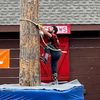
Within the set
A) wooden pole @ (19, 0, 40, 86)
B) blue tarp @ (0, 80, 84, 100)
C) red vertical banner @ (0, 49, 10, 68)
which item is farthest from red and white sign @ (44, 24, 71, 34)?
blue tarp @ (0, 80, 84, 100)

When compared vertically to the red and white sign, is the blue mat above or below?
below

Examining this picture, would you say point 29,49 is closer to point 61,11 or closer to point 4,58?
point 61,11

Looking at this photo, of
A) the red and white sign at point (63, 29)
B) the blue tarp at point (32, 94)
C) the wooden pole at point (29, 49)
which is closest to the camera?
the blue tarp at point (32, 94)

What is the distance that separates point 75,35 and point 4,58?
250 centimetres

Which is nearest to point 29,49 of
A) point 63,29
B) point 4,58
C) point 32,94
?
point 32,94

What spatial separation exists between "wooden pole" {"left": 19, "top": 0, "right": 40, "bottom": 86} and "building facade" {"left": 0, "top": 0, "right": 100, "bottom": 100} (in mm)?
7481

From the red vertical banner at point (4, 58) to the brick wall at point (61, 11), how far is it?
1037mm

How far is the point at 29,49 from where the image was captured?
618cm

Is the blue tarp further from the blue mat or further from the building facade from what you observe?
the building facade

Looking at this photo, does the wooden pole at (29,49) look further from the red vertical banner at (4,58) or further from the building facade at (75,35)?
the red vertical banner at (4,58)

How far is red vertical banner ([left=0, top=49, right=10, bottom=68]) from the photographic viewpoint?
14094 mm

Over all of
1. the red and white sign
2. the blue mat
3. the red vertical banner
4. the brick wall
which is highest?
the brick wall

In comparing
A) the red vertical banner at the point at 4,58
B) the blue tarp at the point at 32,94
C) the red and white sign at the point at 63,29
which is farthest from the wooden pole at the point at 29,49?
the red vertical banner at the point at 4,58

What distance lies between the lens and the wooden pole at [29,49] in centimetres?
616
